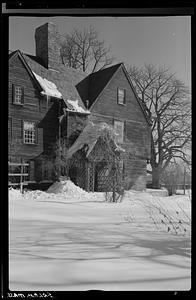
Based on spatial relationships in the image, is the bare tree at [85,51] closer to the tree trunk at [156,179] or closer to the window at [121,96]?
the window at [121,96]

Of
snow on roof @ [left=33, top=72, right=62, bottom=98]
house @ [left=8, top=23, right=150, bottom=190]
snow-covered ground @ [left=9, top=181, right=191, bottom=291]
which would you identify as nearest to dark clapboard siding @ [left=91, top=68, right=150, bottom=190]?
house @ [left=8, top=23, right=150, bottom=190]

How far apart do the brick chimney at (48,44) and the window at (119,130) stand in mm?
629

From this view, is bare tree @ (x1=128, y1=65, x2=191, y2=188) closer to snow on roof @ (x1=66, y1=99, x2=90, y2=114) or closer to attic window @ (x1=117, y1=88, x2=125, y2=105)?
attic window @ (x1=117, y1=88, x2=125, y2=105)

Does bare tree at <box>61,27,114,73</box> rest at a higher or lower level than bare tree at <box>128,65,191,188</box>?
higher

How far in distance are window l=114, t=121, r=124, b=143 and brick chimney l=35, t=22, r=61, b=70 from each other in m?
0.63

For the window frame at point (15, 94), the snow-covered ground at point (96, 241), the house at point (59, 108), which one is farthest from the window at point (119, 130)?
the window frame at point (15, 94)

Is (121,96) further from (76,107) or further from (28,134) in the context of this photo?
(28,134)

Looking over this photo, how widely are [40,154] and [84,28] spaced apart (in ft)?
3.19

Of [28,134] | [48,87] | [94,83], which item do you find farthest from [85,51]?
[28,134]

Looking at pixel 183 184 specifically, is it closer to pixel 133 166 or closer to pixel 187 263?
pixel 133 166

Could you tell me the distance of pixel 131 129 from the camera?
2.33 metres

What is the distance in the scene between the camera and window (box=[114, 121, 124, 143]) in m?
2.31
